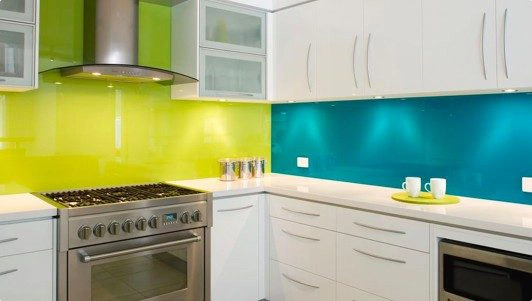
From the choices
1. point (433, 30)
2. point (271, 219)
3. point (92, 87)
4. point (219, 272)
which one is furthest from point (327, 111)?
point (92, 87)

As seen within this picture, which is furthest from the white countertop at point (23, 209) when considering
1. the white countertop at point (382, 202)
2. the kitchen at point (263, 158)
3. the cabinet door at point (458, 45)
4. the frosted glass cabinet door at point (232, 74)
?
the cabinet door at point (458, 45)

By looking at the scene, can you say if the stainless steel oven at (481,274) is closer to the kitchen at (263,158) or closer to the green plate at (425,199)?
the kitchen at (263,158)

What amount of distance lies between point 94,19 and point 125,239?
1349 mm

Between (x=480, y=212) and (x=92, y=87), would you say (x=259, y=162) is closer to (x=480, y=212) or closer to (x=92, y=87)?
(x=92, y=87)

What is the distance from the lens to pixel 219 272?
2.87 m

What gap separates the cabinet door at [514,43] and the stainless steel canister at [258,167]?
1890 mm

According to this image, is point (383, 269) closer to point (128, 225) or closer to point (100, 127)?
point (128, 225)

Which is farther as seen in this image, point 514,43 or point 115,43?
point 115,43

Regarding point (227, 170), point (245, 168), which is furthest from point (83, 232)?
point (245, 168)

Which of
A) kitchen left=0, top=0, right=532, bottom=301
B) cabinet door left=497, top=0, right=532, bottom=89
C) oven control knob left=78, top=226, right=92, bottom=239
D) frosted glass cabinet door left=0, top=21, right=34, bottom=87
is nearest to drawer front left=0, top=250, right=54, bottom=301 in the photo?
kitchen left=0, top=0, right=532, bottom=301

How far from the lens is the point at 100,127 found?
9.70 ft

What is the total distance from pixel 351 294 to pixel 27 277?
1.70 m

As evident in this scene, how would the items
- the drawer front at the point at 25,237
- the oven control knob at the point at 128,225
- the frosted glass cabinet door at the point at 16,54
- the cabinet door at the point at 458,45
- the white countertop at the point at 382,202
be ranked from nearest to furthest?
the white countertop at the point at 382,202
the drawer front at the point at 25,237
the cabinet door at the point at 458,45
the frosted glass cabinet door at the point at 16,54
the oven control knob at the point at 128,225

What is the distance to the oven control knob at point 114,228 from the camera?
2.36m
